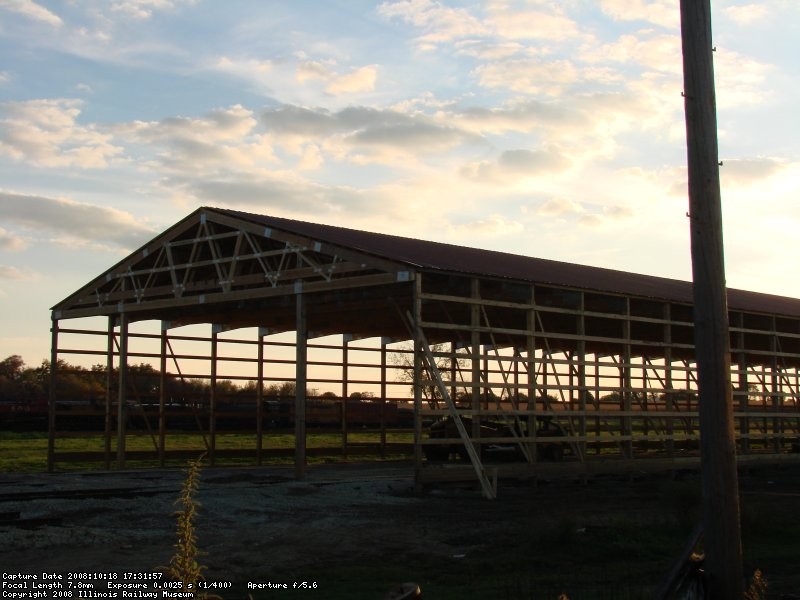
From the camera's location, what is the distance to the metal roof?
70.2 feet

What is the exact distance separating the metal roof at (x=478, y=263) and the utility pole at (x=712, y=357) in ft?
39.5

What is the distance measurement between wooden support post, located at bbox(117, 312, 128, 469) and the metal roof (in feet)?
17.9

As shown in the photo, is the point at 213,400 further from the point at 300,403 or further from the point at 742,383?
the point at 742,383

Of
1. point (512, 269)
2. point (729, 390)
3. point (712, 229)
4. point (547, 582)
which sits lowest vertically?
point (547, 582)

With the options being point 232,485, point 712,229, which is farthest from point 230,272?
point 712,229

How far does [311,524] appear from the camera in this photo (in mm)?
14742

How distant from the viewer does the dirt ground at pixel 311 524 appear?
1095 cm

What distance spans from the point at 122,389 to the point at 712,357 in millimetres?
22543

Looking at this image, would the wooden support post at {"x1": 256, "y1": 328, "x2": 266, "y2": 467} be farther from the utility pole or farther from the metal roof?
the utility pole

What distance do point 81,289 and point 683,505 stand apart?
1942 cm

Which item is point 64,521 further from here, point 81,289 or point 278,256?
point 81,289

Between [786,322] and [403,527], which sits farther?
[786,322]

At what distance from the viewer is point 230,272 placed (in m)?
24.5

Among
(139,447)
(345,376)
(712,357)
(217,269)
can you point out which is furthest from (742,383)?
(139,447)
